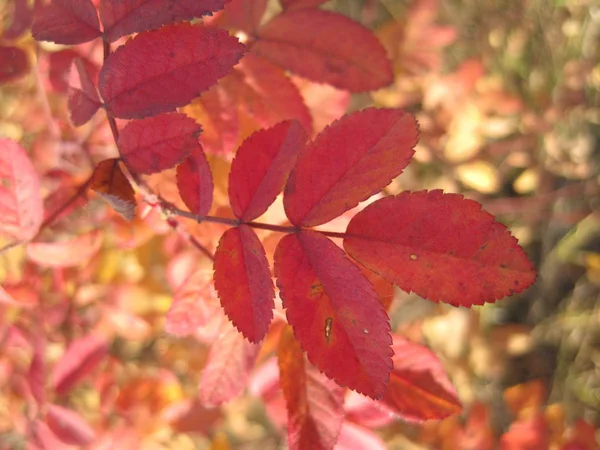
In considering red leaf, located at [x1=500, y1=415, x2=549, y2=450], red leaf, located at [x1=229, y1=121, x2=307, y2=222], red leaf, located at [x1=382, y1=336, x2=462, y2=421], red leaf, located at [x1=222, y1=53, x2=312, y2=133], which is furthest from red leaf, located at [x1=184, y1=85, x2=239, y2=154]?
red leaf, located at [x1=500, y1=415, x2=549, y2=450]

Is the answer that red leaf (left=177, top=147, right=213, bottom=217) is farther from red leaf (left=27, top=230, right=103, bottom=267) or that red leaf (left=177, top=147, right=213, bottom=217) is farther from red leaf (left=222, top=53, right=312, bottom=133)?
red leaf (left=27, top=230, right=103, bottom=267)

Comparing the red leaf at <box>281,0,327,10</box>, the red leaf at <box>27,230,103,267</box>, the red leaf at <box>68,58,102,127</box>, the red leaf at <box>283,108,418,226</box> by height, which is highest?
the red leaf at <box>281,0,327,10</box>

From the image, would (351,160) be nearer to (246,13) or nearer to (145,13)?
(145,13)

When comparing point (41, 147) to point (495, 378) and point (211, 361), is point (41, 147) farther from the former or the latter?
point (495, 378)

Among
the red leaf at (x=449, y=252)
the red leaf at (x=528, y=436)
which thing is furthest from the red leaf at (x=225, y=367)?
the red leaf at (x=528, y=436)

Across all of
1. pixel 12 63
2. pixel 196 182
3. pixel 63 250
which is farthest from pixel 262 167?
A: pixel 12 63

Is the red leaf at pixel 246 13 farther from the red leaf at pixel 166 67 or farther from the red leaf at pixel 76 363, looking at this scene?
the red leaf at pixel 76 363
